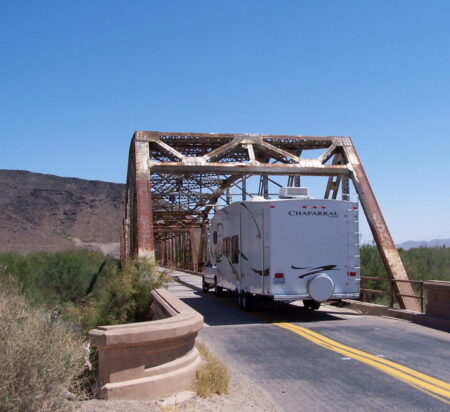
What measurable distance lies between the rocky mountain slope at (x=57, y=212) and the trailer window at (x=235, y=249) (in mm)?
62870

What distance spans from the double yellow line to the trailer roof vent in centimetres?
461

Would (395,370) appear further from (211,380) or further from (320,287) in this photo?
(320,287)

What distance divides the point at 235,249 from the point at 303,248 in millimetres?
3537

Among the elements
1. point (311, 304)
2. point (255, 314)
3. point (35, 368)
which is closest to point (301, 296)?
point (255, 314)

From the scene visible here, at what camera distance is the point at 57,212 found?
92562 mm

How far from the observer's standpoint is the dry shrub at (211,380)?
7141 mm

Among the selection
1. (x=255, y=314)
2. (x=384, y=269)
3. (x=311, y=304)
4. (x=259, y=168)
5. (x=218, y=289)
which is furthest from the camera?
(x=384, y=269)

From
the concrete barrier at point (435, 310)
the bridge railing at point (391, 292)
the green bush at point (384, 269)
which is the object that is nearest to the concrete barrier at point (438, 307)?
the concrete barrier at point (435, 310)

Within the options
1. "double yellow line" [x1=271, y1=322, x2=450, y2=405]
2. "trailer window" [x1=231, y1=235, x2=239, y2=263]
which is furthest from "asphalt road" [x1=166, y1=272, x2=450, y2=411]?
"trailer window" [x1=231, y1=235, x2=239, y2=263]

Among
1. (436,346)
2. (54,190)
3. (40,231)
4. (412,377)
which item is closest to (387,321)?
(436,346)

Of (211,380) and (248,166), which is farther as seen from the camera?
(248,166)

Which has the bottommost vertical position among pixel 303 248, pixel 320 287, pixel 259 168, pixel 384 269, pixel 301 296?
pixel 301 296

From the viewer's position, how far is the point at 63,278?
29.8 m

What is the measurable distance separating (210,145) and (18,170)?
3302 inches
